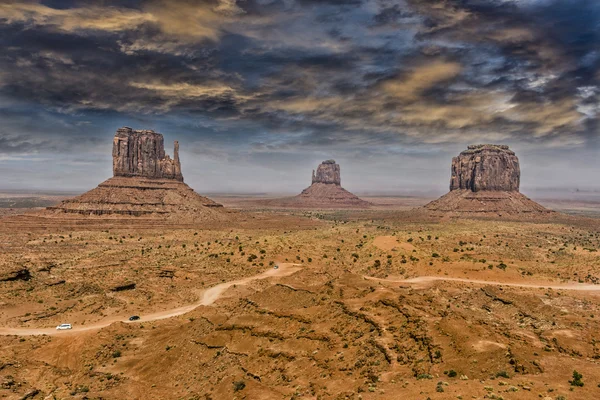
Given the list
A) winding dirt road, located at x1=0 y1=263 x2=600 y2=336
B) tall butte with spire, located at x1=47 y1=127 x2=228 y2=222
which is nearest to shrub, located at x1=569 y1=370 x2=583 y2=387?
winding dirt road, located at x1=0 y1=263 x2=600 y2=336

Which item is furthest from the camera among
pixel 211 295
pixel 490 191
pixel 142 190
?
pixel 490 191

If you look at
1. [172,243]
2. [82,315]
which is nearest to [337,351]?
[82,315]

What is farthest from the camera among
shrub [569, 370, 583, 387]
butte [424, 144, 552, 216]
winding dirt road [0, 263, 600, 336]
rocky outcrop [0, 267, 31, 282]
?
butte [424, 144, 552, 216]

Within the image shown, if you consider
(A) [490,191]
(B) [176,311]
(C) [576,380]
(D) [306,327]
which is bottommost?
(B) [176,311]

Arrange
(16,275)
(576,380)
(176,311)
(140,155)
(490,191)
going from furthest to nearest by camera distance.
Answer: (490,191) → (140,155) → (16,275) → (176,311) → (576,380)

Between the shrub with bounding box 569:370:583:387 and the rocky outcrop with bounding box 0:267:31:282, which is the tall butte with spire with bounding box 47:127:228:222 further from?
the shrub with bounding box 569:370:583:387

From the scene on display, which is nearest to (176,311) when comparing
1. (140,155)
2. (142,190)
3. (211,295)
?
(211,295)

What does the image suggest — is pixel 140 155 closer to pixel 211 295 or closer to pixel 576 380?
pixel 211 295
